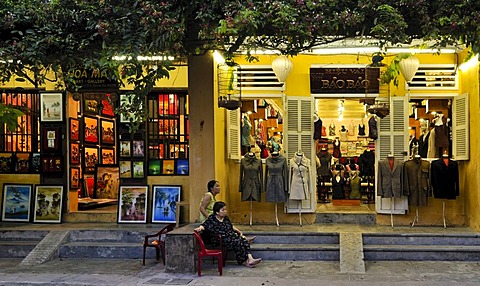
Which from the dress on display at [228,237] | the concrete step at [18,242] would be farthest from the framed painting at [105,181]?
the dress on display at [228,237]

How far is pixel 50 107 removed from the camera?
1345 centimetres

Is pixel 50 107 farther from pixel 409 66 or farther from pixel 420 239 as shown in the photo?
pixel 420 239

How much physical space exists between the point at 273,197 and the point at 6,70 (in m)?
6.02

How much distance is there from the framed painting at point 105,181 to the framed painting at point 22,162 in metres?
2.17

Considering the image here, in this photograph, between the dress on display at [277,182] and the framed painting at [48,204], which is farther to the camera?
the framed painting at [48,204]

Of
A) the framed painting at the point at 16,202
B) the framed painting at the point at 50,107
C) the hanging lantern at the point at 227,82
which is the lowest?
the framed painting at the point at 16,202

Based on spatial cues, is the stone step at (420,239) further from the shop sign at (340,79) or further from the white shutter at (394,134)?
the shop sign at (340,79)

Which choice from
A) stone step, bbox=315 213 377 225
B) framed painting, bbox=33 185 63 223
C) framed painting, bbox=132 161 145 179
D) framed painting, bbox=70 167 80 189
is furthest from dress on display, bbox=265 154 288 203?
framed painting, bbox=33 185 63 223

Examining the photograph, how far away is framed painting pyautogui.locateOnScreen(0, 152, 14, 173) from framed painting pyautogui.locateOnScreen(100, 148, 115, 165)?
2587 mm

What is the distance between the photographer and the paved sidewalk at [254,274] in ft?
28.9

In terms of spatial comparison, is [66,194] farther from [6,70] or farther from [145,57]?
[145,57]

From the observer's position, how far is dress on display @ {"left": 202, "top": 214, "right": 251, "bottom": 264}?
387 inches

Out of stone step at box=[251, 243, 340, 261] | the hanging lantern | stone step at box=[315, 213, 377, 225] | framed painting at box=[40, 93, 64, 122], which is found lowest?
stone step at box=[251, 243, 340, 261]

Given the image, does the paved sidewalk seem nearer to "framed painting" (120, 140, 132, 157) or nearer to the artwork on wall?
the artwork on wall
